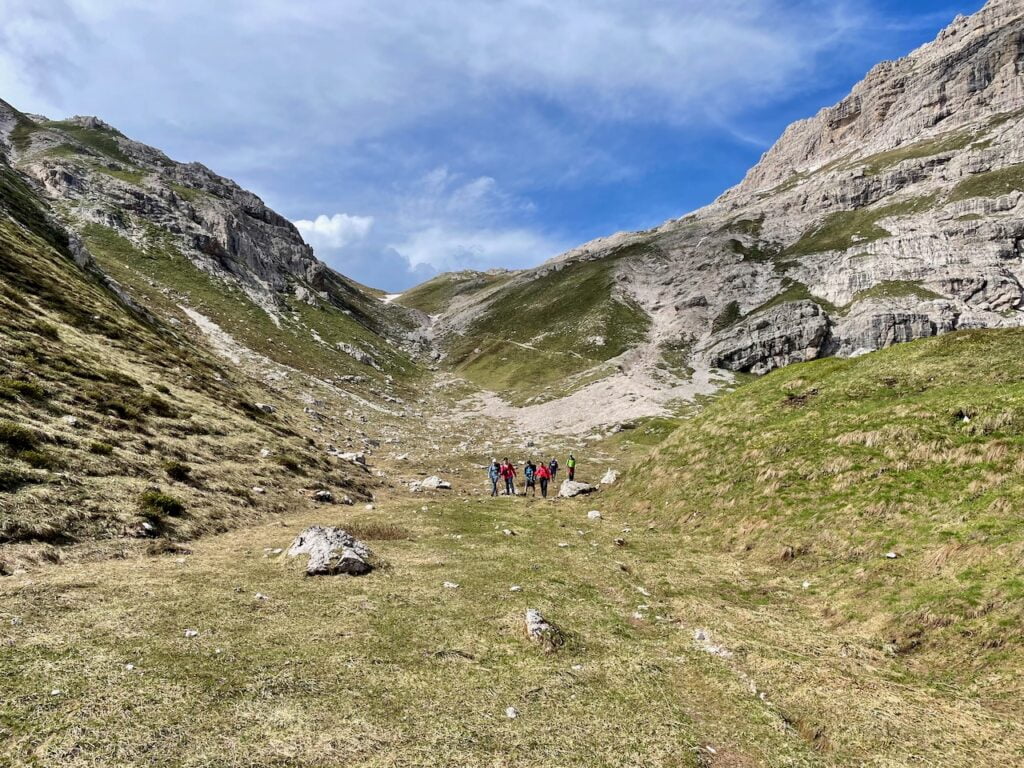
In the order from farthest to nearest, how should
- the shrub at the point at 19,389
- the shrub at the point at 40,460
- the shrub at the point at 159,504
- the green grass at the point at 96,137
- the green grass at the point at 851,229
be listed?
the green grass at the point at 96,137
the green grass at the point at 851,229
the shrub at the point at 19,389
the shrub at the point at 159,504
the shrub at the point at 40,460

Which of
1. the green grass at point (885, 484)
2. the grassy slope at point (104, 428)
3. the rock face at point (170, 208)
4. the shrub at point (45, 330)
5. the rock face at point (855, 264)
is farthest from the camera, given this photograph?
the rock face at point (170, 208)

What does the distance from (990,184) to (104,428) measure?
199 m

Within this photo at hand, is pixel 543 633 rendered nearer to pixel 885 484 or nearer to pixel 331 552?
pixel 331 552

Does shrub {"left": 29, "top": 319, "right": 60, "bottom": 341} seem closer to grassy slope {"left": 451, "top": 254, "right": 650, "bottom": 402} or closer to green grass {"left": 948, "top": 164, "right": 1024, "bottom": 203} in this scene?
grassy slope {"left": 451, "top": 254, "right": 650, "bottom": 402}

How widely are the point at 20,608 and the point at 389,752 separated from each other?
935 cm

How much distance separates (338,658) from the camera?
11523 mm

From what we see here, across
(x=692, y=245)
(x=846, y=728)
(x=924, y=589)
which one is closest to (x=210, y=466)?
(x=846, y=728)

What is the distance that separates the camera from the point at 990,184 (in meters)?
138

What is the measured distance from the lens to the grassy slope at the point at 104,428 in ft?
57.3

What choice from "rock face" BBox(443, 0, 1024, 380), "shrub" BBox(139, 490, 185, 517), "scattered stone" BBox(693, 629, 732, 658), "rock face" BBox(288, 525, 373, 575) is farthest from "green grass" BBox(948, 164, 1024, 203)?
"shrub" BBox(139, 490, 185, 517)

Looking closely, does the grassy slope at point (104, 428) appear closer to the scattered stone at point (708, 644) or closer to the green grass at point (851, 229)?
the scattered stone at point (708, 644)

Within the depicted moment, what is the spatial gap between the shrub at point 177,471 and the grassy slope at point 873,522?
926 inches

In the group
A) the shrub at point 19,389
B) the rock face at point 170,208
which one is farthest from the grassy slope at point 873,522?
the rock face at point 170,208

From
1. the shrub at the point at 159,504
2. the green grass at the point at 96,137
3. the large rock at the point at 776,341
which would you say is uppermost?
the green grass at the point at 96,137
